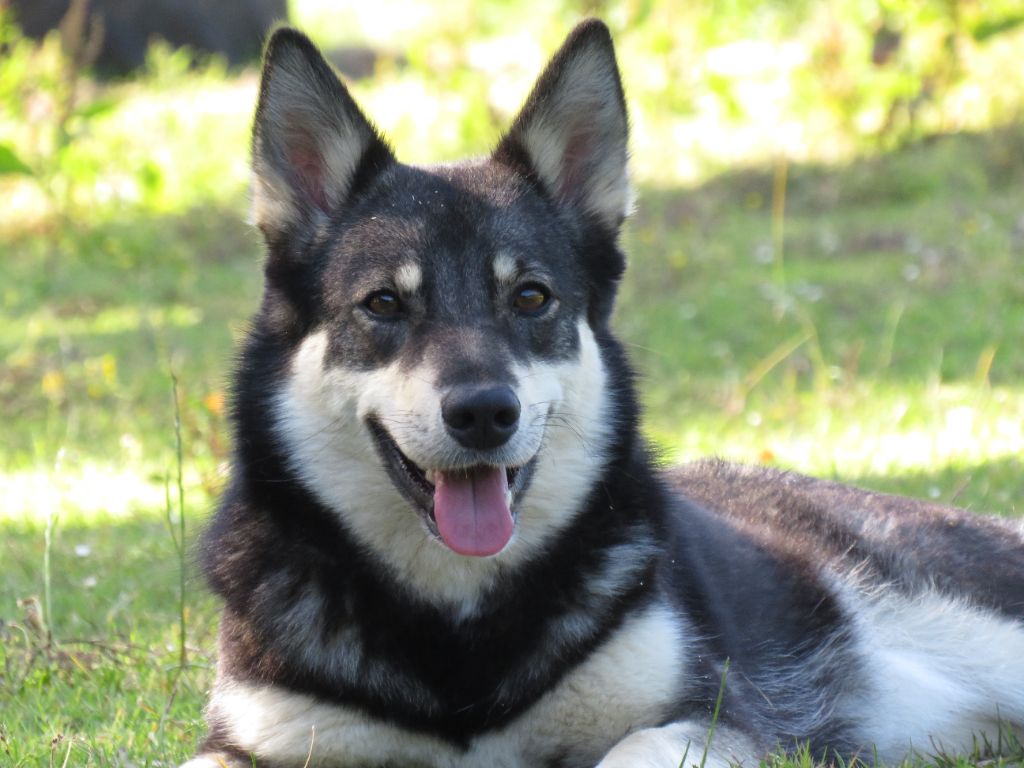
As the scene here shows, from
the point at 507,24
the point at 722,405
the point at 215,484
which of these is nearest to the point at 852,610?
the point at 215,484

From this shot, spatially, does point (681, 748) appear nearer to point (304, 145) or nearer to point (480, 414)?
point (480, 414)

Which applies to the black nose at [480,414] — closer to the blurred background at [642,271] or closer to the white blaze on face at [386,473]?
the white blaze on face at [386,473]

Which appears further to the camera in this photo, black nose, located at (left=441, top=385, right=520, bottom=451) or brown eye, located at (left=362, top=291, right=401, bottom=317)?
brown eye, located at (left=362, top=291, right=401, bottom=317)

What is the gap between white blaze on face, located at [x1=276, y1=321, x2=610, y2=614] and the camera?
3475 mm

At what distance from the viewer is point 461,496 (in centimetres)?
338

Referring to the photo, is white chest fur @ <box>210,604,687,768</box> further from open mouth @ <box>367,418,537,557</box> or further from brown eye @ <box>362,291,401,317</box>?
brown eye @ <box>362,291,401,317</box>

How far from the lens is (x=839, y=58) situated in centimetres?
1294

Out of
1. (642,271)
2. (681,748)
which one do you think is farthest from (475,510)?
(642,271)

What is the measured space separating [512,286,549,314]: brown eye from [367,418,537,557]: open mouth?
39cm

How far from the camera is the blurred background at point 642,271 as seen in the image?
5406 millimetres

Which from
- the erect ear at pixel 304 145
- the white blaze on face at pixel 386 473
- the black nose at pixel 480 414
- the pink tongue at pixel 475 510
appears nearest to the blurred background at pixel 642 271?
the white blaze on face at pixel 386 473

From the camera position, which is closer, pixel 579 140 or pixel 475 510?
pixel 475 510

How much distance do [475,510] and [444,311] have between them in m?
0.50

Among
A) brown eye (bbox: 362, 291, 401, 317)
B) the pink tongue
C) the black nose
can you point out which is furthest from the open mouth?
brown eye (bbox: 362, 291, 401, 317)
